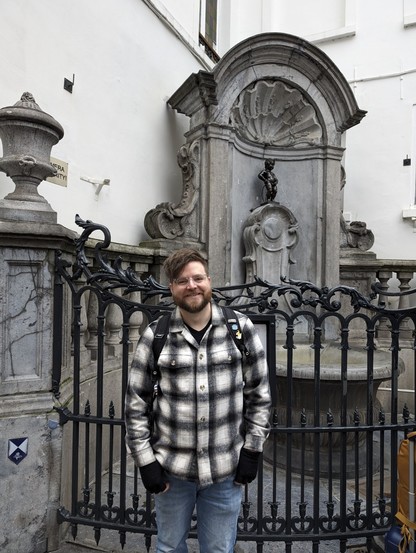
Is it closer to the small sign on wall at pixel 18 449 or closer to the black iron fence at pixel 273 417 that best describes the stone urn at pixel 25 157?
the black iron fence at pixel 273 417

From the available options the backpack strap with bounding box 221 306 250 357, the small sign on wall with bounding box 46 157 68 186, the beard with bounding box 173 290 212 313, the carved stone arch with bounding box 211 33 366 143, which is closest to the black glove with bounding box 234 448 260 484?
the backpack strap with bounding box 221 306 250 357

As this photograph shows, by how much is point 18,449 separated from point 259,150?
16.0 feet

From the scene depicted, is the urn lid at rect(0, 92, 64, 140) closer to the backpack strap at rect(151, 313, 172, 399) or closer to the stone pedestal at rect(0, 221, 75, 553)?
the stone pedestal at rect(0, 221, 75, 553)

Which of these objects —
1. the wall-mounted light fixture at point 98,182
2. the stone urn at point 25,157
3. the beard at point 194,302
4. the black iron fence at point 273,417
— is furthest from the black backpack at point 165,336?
the wall-mounted light fixture at point 98,182

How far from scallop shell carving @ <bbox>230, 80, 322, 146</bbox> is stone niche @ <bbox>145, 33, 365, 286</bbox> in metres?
0.01

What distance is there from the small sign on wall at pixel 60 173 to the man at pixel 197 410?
265 cm

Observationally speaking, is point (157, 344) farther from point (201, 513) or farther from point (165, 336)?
point (201, 513)

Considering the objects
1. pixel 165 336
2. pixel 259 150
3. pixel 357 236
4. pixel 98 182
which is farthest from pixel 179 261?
pixel 357 236

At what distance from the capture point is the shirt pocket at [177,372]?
1.59 meters

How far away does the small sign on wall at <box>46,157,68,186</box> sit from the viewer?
12.7ft

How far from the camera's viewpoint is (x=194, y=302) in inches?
62.4

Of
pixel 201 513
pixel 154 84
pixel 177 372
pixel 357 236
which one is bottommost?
pixel 201 513

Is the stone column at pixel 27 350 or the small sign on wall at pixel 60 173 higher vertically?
the small sign on wall at pixel 60 173

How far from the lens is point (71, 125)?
412 cm
